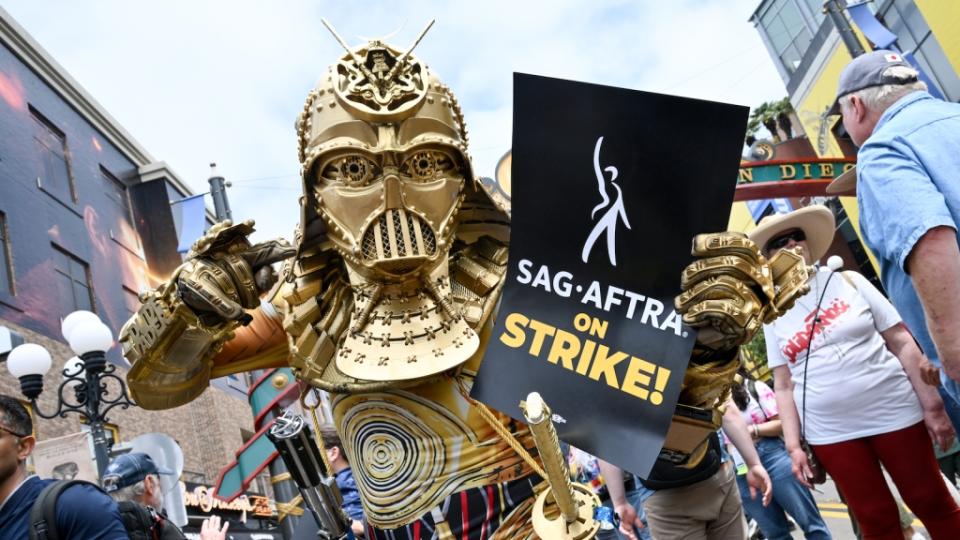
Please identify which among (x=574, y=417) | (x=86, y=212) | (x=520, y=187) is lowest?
(x=574, y=417)

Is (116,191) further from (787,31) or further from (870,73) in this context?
(787,31)

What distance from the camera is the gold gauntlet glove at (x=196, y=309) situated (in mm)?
2432

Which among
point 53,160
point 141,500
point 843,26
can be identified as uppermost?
point 53,160

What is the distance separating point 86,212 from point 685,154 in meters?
20.3

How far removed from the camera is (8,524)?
2619 millimetres

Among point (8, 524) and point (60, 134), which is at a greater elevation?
point (60, 134)

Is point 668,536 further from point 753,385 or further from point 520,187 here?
point 753,385

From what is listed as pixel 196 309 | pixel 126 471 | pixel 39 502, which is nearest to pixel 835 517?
pixel 126 471

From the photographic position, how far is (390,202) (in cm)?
243

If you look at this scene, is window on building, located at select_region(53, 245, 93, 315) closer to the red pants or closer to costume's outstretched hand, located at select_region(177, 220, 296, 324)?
costume's outstretched hand, located at select_region(177, 220, 296, 324)

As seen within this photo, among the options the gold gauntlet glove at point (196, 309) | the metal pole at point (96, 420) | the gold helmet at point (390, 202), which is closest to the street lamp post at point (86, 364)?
the metal pole at point (96, 420)

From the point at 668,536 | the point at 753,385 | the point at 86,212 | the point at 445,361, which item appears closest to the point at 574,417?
the point at 445,361

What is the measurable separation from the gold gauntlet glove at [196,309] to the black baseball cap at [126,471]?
2072mm

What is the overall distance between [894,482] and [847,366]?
1.62ft
